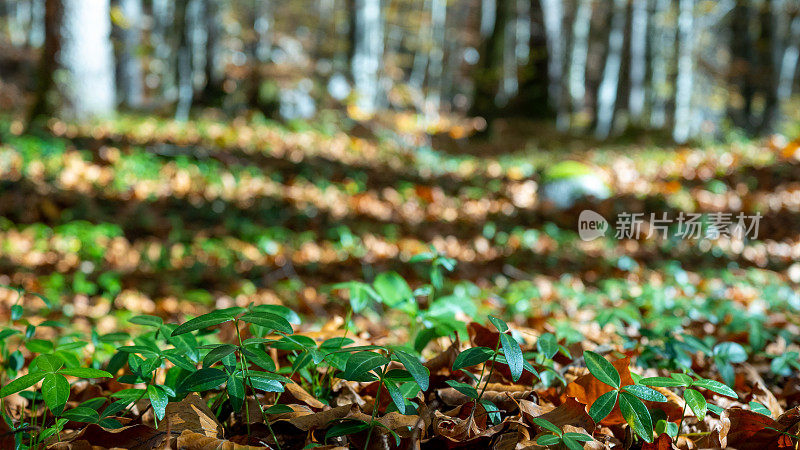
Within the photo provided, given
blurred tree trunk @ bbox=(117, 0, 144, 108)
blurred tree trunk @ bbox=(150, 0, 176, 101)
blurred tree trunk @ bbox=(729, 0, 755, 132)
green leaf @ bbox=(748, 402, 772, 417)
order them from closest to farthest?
green leaf @ bbox=(748, 402, 772, 417), blurred tree trunk @ bbox=(117, 0, 144, 108), blurred tree trunk @ bbox=(729, 0, 755, 132), blurred tree trunk @ bbox=(150, 0, 176, 101)

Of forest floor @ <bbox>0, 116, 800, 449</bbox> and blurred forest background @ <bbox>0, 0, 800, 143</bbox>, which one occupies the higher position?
blurred forest background @ <bbox>0, 0, 800, 143</bbox>

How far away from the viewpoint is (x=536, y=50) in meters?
12.0

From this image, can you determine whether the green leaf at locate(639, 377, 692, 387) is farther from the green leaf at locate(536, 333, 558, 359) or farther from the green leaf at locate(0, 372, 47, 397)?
the green leaf at locate(0, 372, 47, 397)

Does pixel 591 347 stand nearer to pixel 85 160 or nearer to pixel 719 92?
pixel 85 160

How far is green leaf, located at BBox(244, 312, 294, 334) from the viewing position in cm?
112

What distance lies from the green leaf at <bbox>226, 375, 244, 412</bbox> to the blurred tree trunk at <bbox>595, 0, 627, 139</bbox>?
1249cm

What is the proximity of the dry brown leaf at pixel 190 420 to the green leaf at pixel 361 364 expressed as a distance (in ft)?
1.07

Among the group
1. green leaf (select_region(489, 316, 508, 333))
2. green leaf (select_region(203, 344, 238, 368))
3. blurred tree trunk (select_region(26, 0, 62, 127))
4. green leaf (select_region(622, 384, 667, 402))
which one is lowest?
green leaf (select_region(622, 384, 667, 402))

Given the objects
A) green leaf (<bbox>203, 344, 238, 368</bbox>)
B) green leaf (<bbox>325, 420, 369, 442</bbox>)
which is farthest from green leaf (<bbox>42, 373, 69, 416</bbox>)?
green leaf (<bbox>325, 420, 369, 442</bbox>)

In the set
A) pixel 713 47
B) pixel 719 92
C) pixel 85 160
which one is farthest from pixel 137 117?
pixel 713 47

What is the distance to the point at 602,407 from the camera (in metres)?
1.11

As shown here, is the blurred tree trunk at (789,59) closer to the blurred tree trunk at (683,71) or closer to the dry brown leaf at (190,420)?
the blurred tree trunk at (683,71)

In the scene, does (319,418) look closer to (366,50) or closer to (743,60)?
(366,50)

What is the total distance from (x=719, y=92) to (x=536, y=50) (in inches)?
262
